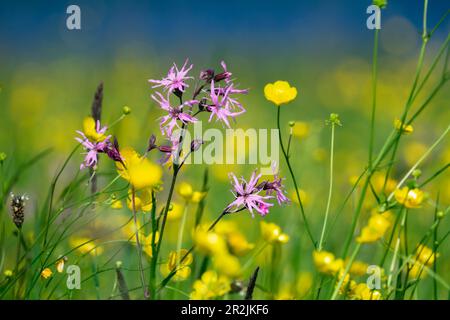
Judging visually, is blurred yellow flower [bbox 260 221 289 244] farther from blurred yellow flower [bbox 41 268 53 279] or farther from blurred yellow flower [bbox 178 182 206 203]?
blurred yellow flower [bbox 41 268 53 279]

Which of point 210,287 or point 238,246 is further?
point 238,246

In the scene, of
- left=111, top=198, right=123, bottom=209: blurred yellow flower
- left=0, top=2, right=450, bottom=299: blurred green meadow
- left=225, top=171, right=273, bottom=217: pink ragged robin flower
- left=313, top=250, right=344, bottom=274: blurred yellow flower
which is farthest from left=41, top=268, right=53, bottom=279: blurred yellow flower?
left=313, top=250, right=344, bottom=274: blurred yellow flower

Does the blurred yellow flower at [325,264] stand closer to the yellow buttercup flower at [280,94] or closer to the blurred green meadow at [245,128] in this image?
the blurred green meadow at [245,128]

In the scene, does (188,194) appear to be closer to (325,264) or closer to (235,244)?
(235,244)

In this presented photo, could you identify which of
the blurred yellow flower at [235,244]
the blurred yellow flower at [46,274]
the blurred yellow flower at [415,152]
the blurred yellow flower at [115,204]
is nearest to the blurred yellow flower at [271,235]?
the blurred yellow flower at [235,244]

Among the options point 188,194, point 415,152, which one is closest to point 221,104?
point 188,194

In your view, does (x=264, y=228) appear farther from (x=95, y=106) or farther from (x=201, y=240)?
(x=95, y=106)

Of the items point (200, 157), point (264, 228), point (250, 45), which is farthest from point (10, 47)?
point (264, 228)
